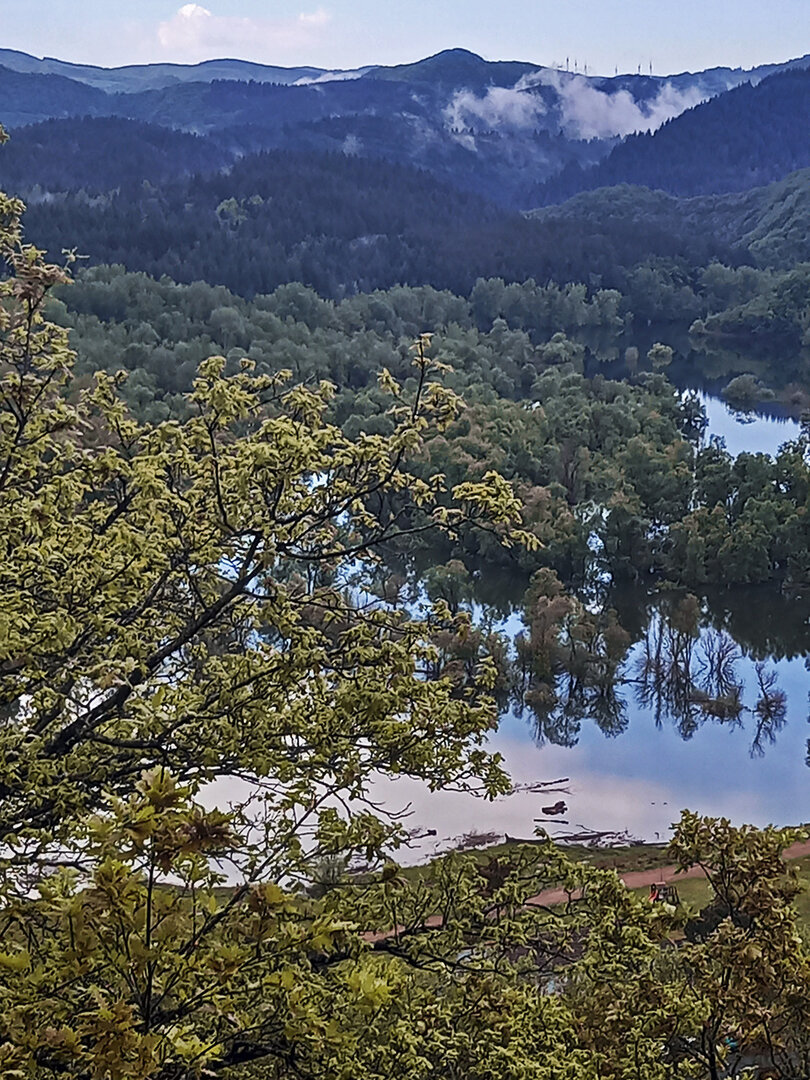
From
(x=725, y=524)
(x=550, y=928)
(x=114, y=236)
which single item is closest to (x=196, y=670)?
(x=550, y=928)

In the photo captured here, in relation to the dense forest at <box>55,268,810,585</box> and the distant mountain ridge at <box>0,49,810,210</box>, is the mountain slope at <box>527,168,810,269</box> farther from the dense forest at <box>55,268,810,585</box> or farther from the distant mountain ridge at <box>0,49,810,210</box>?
the distant mountain ridge at <box>0,49,810,210</box>

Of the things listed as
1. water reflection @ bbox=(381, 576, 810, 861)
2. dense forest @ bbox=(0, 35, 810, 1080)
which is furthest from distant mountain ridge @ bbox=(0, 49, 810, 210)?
water reflection @ bbox=(381, 576, 810, 861)

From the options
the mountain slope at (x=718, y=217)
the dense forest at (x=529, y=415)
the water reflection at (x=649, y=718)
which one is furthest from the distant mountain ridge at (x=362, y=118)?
the water reflection at (x=649, y=718)

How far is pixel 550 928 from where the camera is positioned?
5395 millimetres

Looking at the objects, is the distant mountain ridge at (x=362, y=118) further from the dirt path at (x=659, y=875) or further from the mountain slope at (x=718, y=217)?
the dirt path at (x=659, y=875)

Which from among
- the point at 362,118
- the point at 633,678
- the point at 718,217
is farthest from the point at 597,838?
the point at 362,118

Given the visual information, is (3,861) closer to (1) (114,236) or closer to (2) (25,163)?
(1) (114,236)

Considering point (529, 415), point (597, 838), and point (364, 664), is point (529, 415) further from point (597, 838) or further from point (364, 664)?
point (364, 664)

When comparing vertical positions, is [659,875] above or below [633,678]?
below

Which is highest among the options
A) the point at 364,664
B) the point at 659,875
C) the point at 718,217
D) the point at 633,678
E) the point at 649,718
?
the point at 718,217

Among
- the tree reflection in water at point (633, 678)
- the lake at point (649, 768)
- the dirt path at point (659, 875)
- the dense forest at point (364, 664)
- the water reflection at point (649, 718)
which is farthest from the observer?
the tree reflection in water at point (633, 678)

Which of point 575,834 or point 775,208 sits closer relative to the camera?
point 575,834

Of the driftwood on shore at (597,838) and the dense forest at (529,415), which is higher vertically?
the dense forest at (529,415)

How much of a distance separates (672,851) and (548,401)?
145 ft
